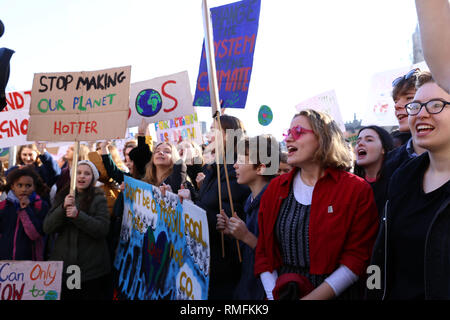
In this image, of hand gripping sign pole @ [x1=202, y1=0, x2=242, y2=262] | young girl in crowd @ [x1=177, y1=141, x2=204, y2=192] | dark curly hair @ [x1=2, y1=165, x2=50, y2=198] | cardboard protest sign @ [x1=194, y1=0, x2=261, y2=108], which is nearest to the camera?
hand gripping sign pole @ [x1=202, y1=0, x2=242, y2=262]

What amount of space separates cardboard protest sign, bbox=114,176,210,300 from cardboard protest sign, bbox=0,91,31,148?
76.8 inches

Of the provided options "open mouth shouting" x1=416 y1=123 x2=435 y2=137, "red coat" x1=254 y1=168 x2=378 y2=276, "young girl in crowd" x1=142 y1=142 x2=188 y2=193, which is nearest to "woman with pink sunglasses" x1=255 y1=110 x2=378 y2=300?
"red coat" x1=254 y1=168 x2=378 y2=276

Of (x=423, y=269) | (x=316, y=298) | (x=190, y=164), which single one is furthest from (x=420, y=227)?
(x=190, y=164)

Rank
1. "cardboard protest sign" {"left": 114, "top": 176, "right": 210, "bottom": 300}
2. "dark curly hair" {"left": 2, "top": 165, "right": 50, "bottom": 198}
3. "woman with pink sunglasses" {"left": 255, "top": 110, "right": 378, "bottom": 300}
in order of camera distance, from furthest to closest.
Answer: "dark curly hair" {"left": 2, "top": 165, "right": 50, "bottom": 198} → "cardboard protest sign" {"left": 114, "top": 176, "right": 210, "bottom": 300} → "woman with pink sunglasses" {"left": 255, "top": 110, "right": 378, "bottom": 300}

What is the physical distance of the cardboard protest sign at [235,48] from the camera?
429cm

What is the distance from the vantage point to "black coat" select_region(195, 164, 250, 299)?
2.67 metres

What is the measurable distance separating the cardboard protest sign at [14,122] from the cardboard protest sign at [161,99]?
138 centimetres

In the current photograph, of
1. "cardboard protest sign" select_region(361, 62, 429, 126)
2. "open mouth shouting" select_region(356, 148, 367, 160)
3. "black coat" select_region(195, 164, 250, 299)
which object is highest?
"cardboard protest sign" select_region(361, 62, 429, 126)

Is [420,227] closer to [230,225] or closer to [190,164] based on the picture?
[230,225]

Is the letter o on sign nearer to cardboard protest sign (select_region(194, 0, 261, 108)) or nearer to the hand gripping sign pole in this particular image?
the hand gripping sign pole

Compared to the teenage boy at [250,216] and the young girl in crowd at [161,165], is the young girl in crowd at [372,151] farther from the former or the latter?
the young girl in crowd at [161,165]

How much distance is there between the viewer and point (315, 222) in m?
1.96

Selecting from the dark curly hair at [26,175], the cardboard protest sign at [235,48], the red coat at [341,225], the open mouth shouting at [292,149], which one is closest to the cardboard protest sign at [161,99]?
the cardboard protest sign at [235,48]

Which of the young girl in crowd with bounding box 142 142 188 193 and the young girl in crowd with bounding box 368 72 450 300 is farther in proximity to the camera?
the young girl in crowd with bounding box 142 142 188 193
